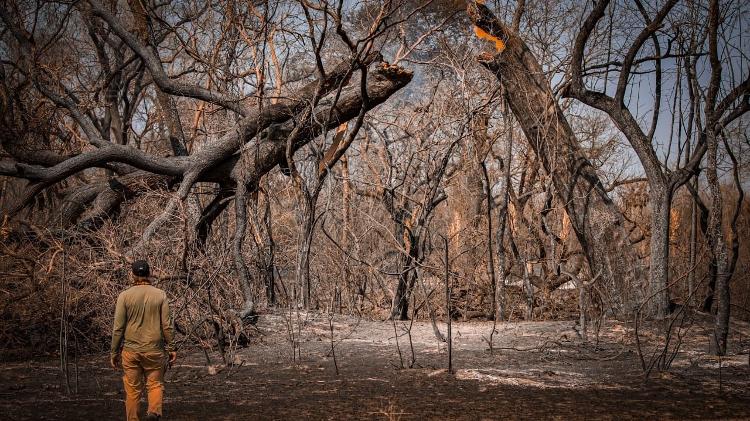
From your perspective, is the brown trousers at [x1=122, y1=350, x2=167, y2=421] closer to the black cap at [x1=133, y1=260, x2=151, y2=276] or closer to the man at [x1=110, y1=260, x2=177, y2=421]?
the man at [x1=110, y1=260, x2=177, y2=421]

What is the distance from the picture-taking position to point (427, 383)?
6535mm

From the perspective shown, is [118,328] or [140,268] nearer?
[118,328]

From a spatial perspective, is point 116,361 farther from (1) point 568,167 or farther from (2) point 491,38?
(2) point 491,38

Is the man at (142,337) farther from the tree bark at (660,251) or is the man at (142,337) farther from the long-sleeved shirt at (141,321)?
the tree bark at (660,251)

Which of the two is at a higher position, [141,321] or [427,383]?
[141,321]

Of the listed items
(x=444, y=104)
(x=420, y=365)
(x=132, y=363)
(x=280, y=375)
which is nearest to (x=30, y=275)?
(x=280, y=375)

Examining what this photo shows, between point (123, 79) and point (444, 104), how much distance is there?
950cm

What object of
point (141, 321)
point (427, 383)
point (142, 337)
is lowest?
point (427, 383)

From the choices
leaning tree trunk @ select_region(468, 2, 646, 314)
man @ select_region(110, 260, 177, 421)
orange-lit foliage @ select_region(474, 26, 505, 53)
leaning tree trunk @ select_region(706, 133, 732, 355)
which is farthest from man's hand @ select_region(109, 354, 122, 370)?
orange-lit foliage @ select_region(474, 26, 505, 53)

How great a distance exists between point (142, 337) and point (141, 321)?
12 centimetres

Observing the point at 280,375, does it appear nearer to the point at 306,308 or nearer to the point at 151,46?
the point at 306,308

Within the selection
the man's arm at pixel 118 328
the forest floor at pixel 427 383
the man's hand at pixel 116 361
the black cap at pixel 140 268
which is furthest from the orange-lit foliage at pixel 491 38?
the man's hand at pixel 116 361

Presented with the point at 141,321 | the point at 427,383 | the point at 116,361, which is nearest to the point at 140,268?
the point at 141,321

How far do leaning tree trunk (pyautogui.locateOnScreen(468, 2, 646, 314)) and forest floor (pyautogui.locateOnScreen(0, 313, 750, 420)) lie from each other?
4.06 feet
